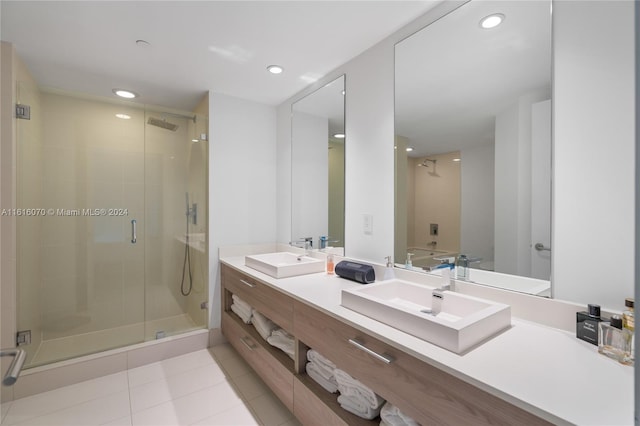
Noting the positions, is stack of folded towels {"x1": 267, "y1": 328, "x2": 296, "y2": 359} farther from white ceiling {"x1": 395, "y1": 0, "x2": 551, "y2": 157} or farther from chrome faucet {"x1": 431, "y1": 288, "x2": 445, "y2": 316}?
white ceiling {"x1": 395, "y1": 0, "x2": 551, "y2": 157}

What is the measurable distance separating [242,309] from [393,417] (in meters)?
1.53

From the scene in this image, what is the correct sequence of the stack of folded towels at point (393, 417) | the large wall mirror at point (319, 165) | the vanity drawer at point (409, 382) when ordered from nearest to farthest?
the vanity drawer at point (409, 382)
the stack of folded towels at point (393, 417)
the large wall mirror at point (319, 165)

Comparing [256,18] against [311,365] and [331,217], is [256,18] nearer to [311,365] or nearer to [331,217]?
[331,217]

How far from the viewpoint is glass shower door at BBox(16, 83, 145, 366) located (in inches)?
83.1

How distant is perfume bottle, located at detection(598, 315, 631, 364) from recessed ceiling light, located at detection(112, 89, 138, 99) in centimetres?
347

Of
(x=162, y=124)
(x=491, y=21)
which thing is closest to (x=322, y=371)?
(x=491, y=21)

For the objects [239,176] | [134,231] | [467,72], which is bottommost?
[134,231]

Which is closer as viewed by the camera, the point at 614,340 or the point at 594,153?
the point at 614,340

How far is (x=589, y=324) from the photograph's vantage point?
100cm

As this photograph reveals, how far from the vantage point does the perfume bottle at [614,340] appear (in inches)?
34.6

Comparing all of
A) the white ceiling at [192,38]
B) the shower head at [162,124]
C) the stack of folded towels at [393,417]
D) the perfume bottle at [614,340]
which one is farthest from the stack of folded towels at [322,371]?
the shower head at [162,124]

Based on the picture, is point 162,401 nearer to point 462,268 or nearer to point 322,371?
point 322,371

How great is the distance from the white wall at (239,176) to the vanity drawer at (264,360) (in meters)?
0.48

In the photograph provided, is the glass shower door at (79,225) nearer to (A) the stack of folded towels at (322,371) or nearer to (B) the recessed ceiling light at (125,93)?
(B) the recessed ceiling light at (125,93)
